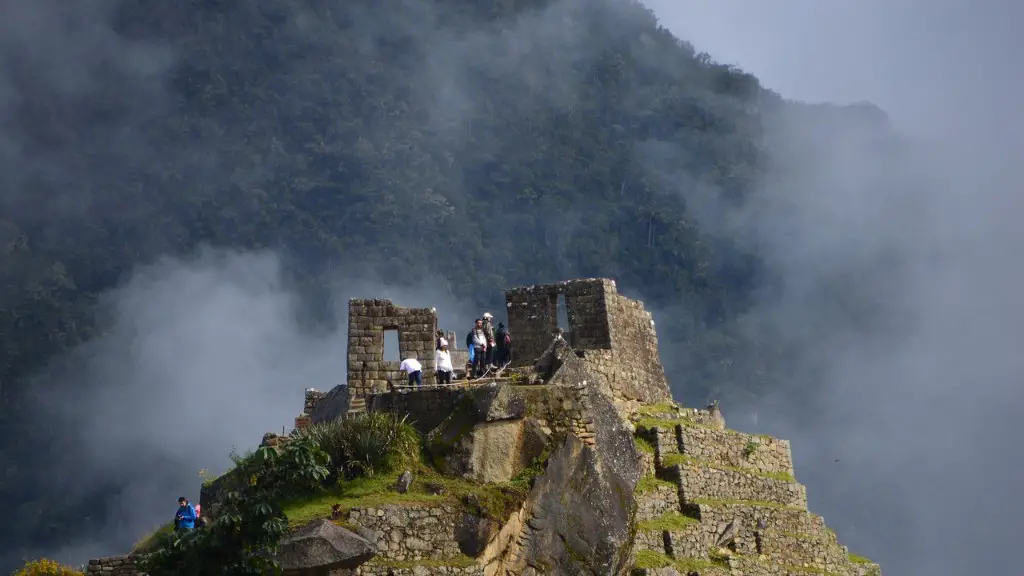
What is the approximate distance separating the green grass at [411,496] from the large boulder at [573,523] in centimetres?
45

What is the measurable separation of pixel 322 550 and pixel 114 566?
11365 mm

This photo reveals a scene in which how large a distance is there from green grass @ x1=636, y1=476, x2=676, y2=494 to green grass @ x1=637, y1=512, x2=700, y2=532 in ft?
2.72

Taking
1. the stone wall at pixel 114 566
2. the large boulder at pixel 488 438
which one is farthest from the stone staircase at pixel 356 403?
the stone wall at pixel 114 566

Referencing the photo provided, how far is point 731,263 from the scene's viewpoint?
5817 inches

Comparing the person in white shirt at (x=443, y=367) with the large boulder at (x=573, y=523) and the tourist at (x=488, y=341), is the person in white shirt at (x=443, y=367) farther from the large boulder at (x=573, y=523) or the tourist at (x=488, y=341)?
the large boulder at (x=573, y=523)

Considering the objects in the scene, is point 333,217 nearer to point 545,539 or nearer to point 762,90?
point 762,90

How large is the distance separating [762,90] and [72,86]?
81.9 meters

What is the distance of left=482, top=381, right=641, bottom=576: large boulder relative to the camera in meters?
27.6

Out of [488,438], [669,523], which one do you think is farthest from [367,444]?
[669,523]

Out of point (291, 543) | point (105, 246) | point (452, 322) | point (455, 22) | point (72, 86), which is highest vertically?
point (455, 22)

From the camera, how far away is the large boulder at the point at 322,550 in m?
25.0

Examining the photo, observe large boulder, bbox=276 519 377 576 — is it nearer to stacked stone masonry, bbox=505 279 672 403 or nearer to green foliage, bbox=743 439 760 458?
stacked stone masonry, bbox=505 279 672 403

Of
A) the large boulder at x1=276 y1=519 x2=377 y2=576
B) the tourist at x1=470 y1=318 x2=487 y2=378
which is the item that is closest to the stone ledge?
the tourist at x1=470 y1=318 x2=487 y2=378

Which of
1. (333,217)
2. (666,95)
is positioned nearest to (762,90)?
(666,95)
